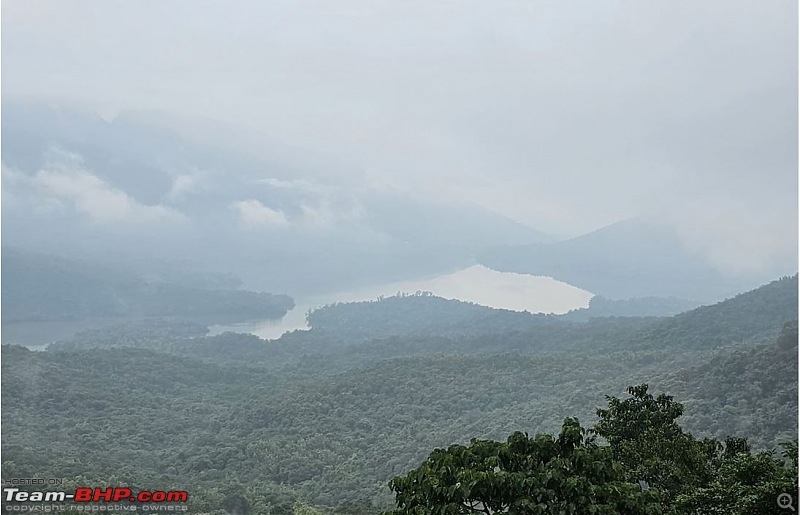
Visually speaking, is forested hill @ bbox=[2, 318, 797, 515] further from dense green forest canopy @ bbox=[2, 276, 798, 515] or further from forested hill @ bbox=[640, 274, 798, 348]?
forested hill @ bbox=[640, 274, 798, 348]

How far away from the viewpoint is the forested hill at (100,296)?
2835 inches

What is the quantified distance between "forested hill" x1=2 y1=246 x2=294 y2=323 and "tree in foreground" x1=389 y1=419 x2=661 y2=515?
73300mm

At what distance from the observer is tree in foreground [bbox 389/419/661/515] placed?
4047 mm

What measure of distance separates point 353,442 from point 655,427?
22339 mm

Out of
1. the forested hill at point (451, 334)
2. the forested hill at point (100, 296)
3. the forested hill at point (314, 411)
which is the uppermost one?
the forested hill at point (100, 296)

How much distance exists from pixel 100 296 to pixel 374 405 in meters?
58.1

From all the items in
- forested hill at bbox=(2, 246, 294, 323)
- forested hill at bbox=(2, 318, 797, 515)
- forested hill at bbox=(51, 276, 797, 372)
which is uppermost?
forested hill at bbox=(2, 246, 294, 323)

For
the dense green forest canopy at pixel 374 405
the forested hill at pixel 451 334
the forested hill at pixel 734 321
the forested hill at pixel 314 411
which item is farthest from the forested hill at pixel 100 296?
the forested hill at pixel 734 321

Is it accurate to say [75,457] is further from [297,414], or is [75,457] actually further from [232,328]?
[232,328]

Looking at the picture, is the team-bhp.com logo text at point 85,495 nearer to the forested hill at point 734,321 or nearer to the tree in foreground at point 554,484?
the tree in foreground at point 554,484

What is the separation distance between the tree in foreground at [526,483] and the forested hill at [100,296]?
73.3 m

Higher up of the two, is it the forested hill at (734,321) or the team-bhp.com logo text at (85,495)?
the forested hill at (734,321)

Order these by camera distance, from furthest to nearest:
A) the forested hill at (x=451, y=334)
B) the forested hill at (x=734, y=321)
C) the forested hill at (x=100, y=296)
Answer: the forested hill at (x=100, y=296) < the forested hill at (x=451, y=334) < the forested hill at (x=734, y=321)

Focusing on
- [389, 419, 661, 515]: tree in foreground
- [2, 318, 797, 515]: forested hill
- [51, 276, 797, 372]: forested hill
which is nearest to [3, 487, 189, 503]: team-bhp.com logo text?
[2, 318, 797, 515]: forested hill
